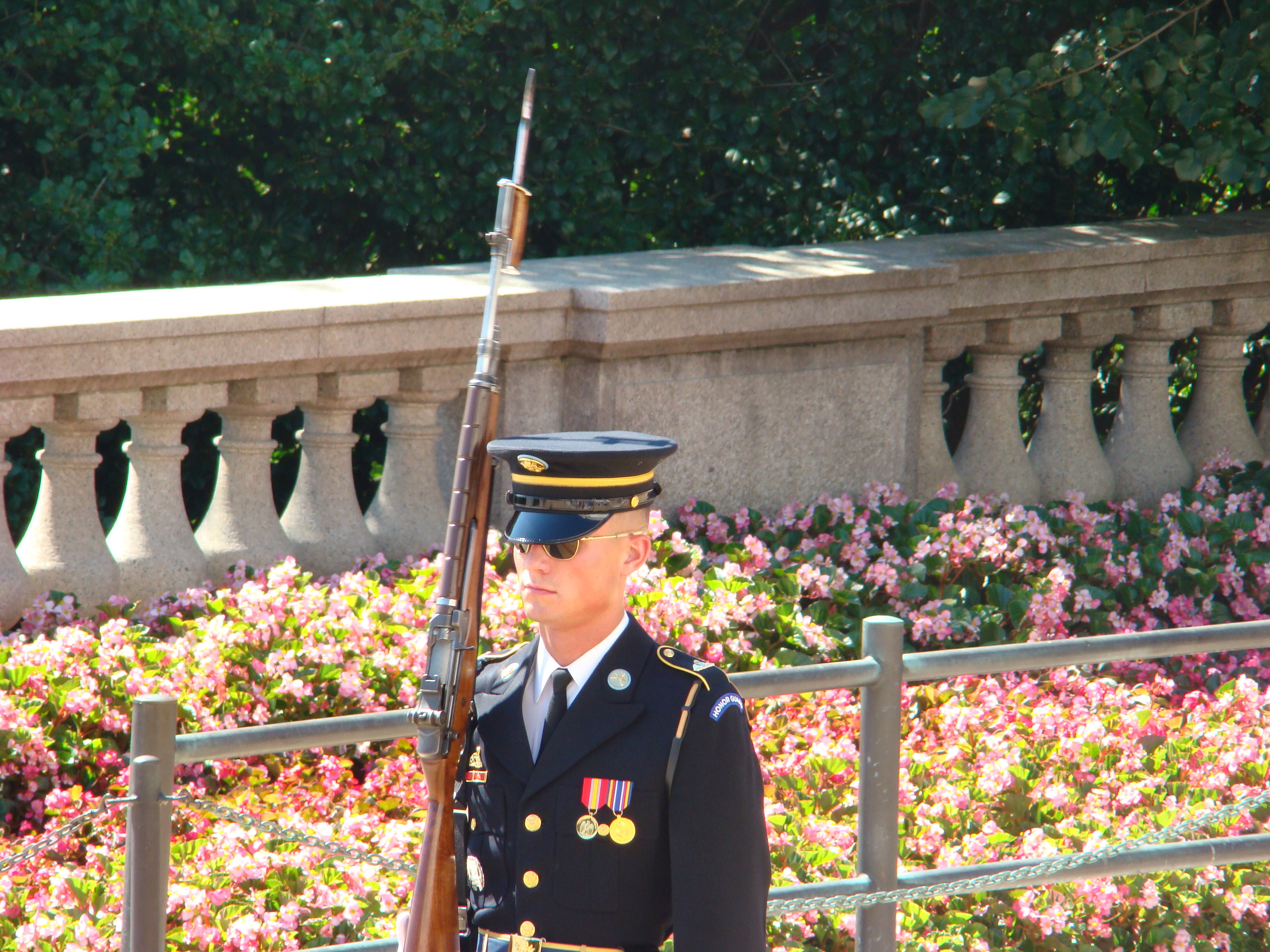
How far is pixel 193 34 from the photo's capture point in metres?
6.17

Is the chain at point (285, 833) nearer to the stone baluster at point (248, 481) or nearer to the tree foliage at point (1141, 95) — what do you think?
the stone baluster at point (248, 481)

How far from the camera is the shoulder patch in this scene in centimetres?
225

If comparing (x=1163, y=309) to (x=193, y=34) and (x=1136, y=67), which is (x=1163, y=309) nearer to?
(x=1136, y=67)

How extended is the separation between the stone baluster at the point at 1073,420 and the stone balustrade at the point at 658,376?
1cm

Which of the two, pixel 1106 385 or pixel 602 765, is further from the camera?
pixel 1106 385

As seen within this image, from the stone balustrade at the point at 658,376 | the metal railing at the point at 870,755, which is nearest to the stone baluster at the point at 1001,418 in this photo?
the stone balustrade at the point at 658,376

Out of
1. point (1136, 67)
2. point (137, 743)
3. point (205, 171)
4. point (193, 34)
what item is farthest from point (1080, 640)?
point (205, 171)

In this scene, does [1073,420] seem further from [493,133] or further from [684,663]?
[684,663]

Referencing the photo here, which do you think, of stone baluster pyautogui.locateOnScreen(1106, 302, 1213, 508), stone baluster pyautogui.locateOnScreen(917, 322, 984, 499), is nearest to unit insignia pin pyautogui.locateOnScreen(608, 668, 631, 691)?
stone baluster pyautogui.locateOnScreen(917, 322, 984, 499)

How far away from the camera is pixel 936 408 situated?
5.98 m

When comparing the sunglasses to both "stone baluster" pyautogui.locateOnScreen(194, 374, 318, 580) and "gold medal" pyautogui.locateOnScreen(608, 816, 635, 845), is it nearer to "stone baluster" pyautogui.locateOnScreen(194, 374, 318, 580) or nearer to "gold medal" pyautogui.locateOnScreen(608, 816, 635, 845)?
"gold medal" pyautogui.locateOnScreen(608, 816, 635, 845)

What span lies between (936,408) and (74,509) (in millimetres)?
3094

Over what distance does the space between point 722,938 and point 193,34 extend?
4.99 m

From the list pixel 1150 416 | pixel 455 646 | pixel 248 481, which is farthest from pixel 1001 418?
pixel 455 646
